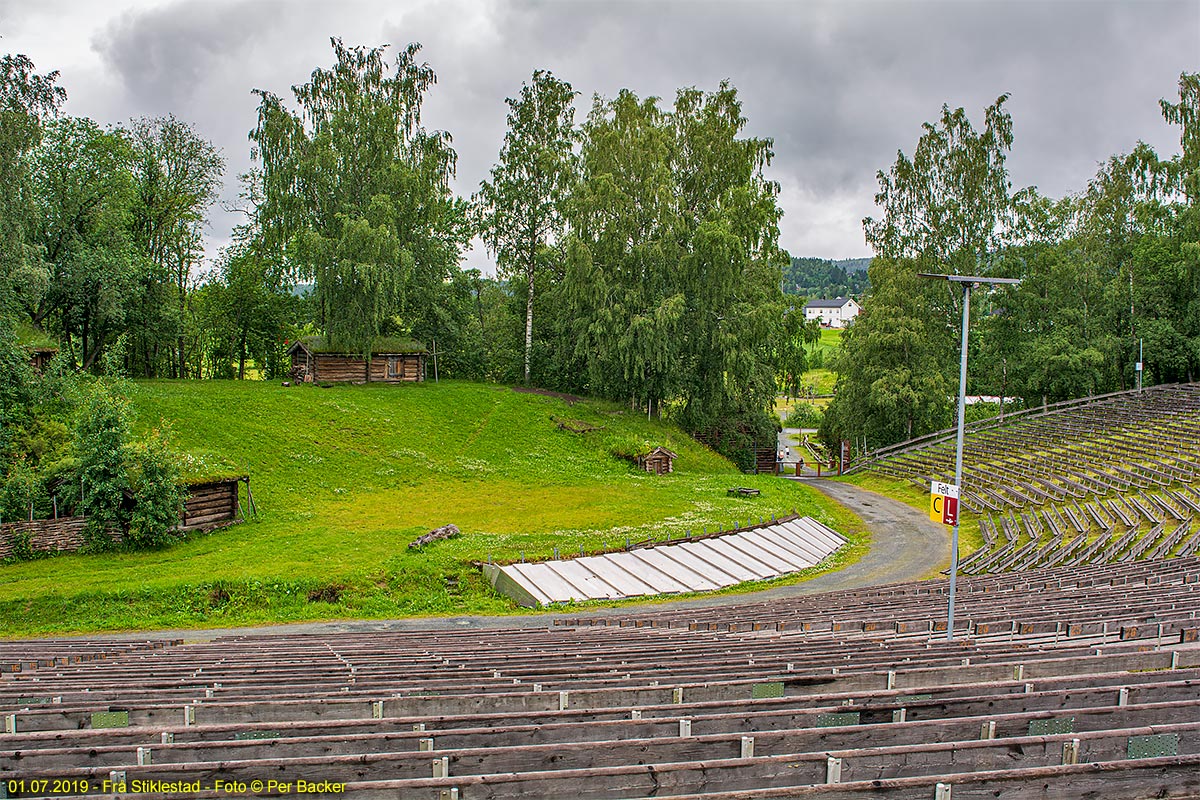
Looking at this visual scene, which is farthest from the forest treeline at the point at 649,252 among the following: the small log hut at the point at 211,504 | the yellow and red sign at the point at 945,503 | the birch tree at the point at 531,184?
the yellow and red sign at the point at 945,503

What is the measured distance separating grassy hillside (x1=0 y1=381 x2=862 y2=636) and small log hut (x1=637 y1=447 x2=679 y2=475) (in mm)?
1094

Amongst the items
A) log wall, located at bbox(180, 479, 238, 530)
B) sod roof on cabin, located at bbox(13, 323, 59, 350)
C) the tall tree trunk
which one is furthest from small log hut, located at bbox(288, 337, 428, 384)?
log wall, located at bbox(180, 479, 238, 530)

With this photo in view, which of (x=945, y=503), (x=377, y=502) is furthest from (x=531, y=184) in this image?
(x=945, y=503)

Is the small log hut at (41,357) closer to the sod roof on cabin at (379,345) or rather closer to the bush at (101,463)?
the bush at (101,463)

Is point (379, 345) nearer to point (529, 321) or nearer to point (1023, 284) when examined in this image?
point (529, 321)

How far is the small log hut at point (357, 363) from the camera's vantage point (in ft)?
171

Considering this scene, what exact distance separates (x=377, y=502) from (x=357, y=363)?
19.9 m

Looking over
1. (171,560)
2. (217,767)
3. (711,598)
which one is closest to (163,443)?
(171,560)

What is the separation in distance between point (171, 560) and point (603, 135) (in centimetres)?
3538

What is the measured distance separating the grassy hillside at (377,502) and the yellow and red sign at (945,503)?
42.4ft

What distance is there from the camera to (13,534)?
26031mm

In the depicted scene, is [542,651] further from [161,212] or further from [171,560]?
[161,212]

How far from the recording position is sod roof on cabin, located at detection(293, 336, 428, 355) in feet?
170

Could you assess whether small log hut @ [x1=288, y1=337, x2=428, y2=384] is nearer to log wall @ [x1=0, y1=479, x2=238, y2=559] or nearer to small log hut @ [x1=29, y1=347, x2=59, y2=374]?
small log hut @ [x1=29, y1=347, x2=59, y2=374]
